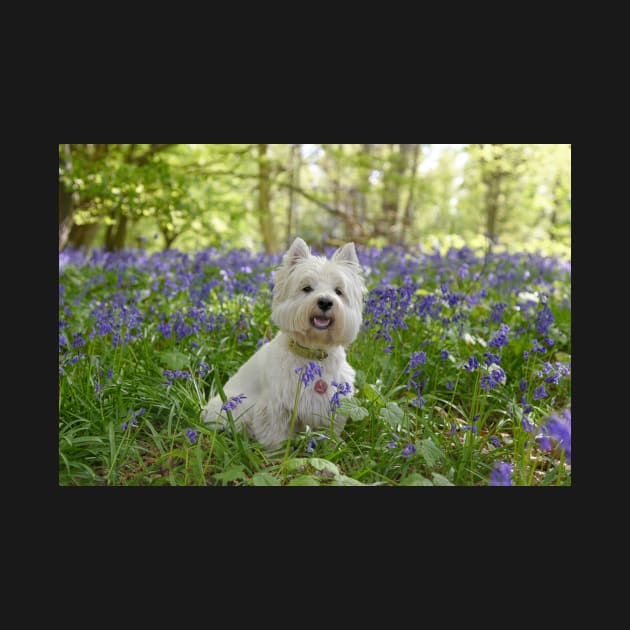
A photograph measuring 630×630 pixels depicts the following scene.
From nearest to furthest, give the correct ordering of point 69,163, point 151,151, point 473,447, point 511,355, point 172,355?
point 473,447 < point 172,355 < point 511,355 < point 69,163 < point 151,151

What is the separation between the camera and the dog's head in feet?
12.1

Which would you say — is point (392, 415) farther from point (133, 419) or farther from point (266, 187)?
point (266, 187)

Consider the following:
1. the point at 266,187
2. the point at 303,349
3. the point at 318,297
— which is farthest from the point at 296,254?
the point at 266,187

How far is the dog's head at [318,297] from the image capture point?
370 centimetres

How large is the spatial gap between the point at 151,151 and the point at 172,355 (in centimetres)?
810

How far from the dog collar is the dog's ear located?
0.60m

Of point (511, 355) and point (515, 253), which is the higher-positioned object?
point (515, 253)

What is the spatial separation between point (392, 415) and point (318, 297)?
0.96 m

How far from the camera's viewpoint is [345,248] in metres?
4.05

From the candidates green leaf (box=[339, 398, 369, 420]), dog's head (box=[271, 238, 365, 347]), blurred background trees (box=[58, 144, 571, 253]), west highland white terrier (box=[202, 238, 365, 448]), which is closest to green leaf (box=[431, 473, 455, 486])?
green leaf (box=[339, 398, 369, 420])

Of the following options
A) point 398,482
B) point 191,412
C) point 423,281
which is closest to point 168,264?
point 423,281

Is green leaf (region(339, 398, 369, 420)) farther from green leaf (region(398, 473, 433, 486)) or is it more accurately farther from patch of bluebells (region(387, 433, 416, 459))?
green leaf (region(398, 473, 433, 486))

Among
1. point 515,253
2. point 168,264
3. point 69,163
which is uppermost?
point 69,163

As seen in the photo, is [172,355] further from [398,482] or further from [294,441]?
[398,482]
